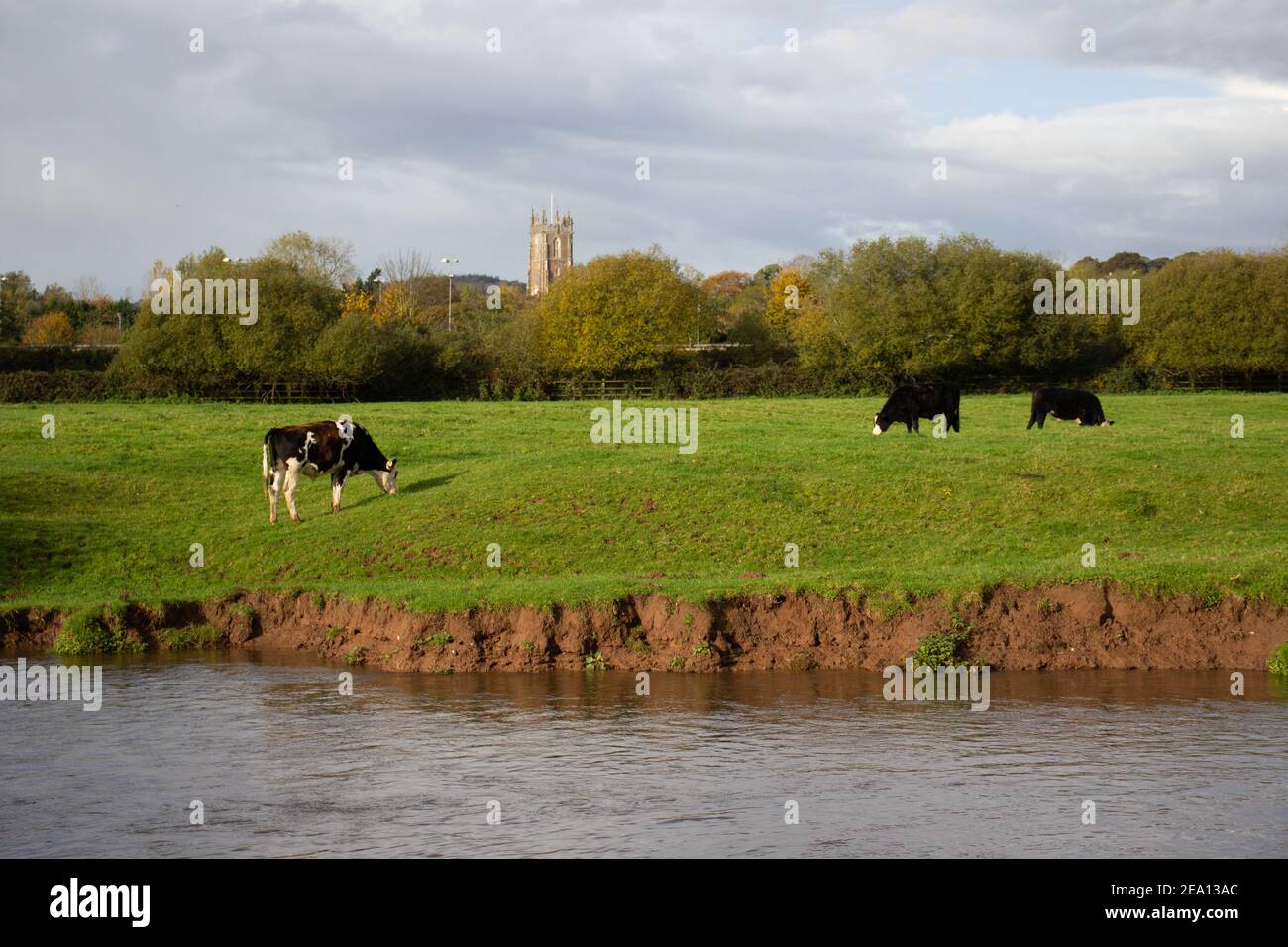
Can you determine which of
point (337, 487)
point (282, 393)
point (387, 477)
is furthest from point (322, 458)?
point (282, 393)

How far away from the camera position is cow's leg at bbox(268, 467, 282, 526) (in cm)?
2635

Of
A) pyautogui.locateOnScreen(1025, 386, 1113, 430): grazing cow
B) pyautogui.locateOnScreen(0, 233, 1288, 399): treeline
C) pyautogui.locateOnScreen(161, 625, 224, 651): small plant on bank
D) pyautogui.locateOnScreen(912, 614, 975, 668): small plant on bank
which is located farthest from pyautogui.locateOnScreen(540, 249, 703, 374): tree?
pyautogui.locateOnScreen(912, 614, 975, 668): small plant on bank

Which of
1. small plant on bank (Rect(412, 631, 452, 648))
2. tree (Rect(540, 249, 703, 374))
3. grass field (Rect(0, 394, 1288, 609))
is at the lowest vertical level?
small plant on bank (Rect(412, 631, 452, 648))

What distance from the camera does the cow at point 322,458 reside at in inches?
1074

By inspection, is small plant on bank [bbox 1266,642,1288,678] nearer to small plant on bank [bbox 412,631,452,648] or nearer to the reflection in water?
the reflection in water

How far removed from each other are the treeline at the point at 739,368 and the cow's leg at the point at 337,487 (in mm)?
39236

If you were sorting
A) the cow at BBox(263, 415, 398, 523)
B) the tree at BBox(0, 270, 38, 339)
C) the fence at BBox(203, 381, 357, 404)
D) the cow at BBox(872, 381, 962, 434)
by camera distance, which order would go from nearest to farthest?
the cow at BBox(263, 415, 398, 523)
the cow at BBox(872, 381, 962, 434)
the fence at BBox(203, 381, 357, 404)
the tree at BBox(0, 270, 38, 339)

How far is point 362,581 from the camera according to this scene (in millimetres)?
22953

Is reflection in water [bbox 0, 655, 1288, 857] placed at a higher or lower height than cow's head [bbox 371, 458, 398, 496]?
lower

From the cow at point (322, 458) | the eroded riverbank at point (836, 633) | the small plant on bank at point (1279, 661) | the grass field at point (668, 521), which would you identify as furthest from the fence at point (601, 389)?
the small plant on bank at point (1279, 661)

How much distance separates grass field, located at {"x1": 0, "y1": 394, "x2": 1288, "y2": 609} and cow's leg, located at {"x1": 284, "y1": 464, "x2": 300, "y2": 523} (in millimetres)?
231

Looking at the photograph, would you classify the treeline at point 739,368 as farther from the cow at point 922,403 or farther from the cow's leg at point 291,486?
the cow's leg at point 291,486

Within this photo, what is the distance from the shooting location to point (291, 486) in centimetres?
2698
